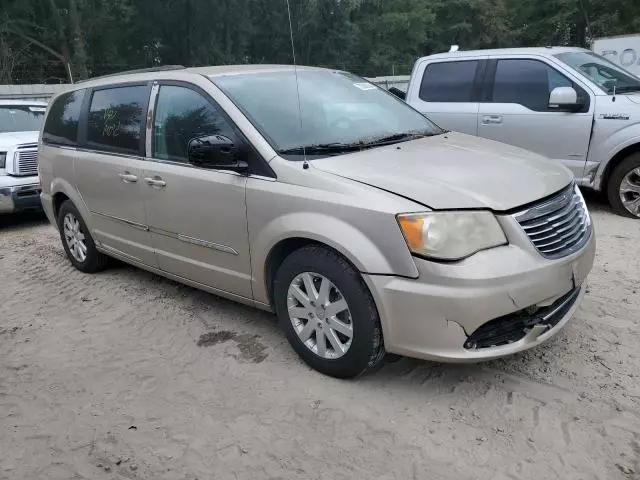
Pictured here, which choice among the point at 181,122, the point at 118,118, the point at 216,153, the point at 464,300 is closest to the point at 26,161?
the point at 118,118

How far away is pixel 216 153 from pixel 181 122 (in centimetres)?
75

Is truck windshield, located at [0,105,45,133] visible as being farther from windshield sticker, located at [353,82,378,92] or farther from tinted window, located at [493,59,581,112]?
tinted window, located at [493,59,581,112]

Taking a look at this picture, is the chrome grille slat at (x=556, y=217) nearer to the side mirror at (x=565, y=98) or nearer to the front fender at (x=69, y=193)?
the side mirror at (x=565, y=98)

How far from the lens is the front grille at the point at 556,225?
2.93m

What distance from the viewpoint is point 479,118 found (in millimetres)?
6859

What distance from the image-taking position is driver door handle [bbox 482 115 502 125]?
6707mm

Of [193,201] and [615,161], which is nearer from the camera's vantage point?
[193,201]

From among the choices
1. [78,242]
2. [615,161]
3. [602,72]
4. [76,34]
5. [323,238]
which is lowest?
[78,242]

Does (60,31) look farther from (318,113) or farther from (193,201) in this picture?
(318,113)

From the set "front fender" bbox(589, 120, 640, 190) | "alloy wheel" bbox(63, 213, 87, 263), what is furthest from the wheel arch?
"alloy wheel" bbox(63, 213, 87, 263)

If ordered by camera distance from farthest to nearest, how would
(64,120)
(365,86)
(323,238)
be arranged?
(64,120), (365,86), (323,238)

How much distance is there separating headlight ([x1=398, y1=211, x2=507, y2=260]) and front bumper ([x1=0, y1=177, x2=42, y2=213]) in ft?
19.9

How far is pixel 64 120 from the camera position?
17.5 feet

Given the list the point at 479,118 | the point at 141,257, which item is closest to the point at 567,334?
the point at 141,257
